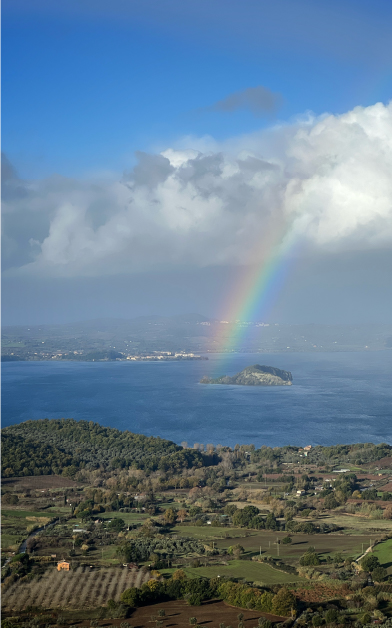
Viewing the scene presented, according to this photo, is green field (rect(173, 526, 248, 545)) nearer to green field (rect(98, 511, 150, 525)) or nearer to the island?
green field (rect(98, 511, 150, 525))

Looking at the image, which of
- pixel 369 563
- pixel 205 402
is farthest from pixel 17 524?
pixel 205 402

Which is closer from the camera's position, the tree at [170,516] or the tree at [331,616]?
the tree at [331,616]

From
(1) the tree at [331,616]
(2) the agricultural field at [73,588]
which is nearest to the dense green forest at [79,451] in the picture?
(2) the agricultural field at [73,588]

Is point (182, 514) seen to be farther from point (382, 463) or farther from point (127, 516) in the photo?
point (382, 463)

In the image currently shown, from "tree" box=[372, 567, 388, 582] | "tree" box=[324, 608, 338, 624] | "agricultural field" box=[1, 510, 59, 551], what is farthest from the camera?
"agricultural field" box=[1, 510, 59, 551]

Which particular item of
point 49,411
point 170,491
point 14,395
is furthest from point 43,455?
point 14,395

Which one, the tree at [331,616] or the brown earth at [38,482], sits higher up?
the tree at [331,616]

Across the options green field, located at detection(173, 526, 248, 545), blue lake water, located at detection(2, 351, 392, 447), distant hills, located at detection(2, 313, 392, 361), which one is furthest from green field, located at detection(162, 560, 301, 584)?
distant hills, located at detection(2, 313, 392, 361)

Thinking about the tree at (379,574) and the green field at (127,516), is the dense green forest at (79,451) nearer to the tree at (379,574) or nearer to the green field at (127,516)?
the green field at (127,516)
